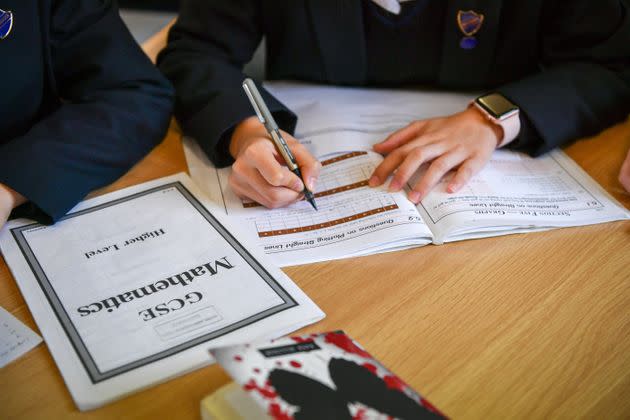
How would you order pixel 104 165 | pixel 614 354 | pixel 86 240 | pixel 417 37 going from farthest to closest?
pixel 417 37 < pixel 104 165 < pixel 86 240 < pixel 614 354

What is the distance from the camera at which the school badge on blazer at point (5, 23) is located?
0.85 meters

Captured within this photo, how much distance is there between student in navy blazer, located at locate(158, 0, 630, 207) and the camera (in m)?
0.87

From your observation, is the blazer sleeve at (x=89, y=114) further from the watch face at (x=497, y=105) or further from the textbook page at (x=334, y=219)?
the watch face at (x=497, y=105)

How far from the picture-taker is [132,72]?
93 cm

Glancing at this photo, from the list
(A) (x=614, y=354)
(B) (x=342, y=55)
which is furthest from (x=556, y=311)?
(B) (x=342, y=55)

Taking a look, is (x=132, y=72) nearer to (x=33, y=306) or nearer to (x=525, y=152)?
(x=33, y=306)

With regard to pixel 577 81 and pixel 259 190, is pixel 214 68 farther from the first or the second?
pixel 577 81

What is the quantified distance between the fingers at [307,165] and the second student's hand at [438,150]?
0.08m

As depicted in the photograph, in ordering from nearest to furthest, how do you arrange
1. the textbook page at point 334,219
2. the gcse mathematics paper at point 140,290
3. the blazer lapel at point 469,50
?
the gcse mathematics paper at point 140,290 < the textbook page at point 334,219 < the blazer lapel at point 469,50

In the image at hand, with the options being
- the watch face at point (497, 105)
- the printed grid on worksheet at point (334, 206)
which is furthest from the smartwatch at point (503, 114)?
the printed grid on worksheet at point (334, 206)

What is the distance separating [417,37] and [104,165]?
58 centimetres

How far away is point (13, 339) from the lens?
24.8 inches

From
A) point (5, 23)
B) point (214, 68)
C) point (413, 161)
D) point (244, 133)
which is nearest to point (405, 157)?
point (413, 161)

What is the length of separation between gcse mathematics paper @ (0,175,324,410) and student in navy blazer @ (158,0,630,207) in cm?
12
